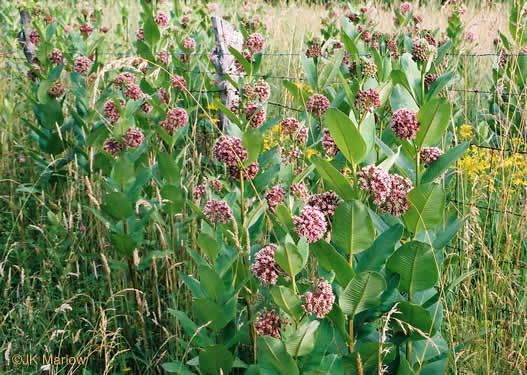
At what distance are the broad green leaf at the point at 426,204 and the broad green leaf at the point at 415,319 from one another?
0.23 m

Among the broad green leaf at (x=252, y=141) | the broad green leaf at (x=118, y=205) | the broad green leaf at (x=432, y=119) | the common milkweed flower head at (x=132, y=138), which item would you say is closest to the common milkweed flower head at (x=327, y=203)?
the broad green leaf at (x=432, y=119)

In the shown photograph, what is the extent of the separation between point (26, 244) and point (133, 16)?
6129 millimetres

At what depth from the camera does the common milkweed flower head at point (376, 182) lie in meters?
1.42

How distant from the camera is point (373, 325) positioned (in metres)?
1.67

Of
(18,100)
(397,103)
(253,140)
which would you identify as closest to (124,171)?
(253,140)

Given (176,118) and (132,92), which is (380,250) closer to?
(176,118)

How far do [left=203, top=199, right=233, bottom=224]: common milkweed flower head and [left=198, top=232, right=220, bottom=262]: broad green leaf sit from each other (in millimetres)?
84

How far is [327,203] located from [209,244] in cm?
45

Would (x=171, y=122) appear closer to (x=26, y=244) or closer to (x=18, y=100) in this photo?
(x=26, y=244)

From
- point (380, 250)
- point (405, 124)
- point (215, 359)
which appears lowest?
point (215, 359)

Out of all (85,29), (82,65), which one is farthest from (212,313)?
(85,29)

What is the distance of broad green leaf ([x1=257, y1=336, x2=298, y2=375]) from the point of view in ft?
4.62

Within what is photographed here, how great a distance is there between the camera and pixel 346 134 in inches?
59.3

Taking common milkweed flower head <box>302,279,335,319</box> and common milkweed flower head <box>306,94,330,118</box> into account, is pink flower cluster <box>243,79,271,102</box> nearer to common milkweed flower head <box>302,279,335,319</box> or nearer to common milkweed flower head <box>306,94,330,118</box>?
common milkweed flower head <box>306,94,330,118</box>
